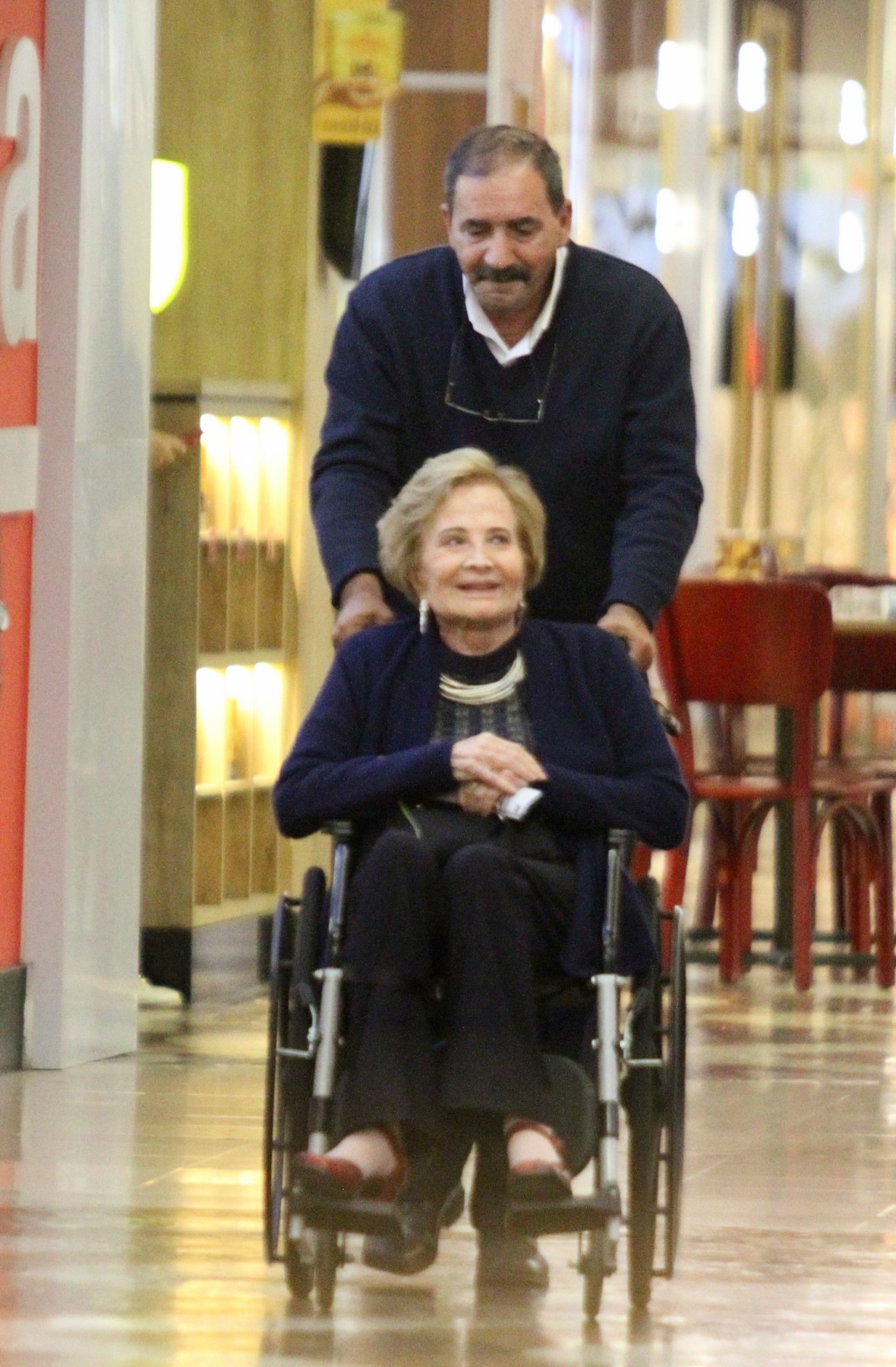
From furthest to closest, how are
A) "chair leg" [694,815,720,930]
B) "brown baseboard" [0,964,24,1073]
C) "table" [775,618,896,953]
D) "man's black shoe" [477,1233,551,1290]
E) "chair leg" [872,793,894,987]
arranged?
"chair leg" [694,815,720,930] < "table" [775,618,896,953] < "chair leg" [872,793,894,987] < "brown baseboard" [0,964,24,1073] < "man's black shoe" [477,1233,551,1290]

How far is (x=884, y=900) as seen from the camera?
24.6ft

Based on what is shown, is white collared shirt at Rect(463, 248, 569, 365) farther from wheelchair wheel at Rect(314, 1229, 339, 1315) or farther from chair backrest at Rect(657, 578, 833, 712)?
chair backrest at Rect(657, 578, 833, 712)

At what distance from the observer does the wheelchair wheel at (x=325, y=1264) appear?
3.53 metres

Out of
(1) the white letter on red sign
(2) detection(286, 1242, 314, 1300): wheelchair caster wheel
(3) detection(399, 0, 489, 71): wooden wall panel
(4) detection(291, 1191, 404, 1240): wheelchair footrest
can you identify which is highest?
(3) detection(399, 0, 489, 71): wooden wall panel

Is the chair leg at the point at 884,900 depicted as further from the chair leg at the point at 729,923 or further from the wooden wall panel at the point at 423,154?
the wooden wall panel at the point at 423,154

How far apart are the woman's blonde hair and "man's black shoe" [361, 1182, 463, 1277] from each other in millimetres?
766

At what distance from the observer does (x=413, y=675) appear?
3705mm

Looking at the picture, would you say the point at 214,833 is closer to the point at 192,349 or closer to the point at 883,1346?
the point at 192,349

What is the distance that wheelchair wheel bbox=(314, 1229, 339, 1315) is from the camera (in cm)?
353

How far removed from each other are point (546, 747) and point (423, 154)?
604cm

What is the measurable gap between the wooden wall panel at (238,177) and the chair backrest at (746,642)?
1124 mm

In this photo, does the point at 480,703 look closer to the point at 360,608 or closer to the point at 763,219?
the point at 360,608

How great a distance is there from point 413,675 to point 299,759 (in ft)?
0.62

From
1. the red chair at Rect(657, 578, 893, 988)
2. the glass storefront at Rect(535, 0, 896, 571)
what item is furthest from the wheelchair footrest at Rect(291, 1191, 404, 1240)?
the glass storefront at Rect(535, 0, 896, 571)
